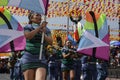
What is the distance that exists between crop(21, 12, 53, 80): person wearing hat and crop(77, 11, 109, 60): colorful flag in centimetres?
287

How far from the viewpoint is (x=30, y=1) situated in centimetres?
826

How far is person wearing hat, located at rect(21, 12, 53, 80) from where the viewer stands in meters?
7.19

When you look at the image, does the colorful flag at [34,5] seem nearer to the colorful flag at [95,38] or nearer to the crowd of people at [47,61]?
the crowd of people at [47,61]

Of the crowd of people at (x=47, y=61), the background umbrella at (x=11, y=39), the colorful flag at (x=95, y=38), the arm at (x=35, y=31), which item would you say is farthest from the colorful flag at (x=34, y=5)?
the colorful flag at (x=95, y=38)

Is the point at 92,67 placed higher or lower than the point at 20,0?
lower

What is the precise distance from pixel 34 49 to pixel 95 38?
3.43 meters

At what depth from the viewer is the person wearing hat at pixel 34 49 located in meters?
7.19

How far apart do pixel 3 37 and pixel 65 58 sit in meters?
3.80

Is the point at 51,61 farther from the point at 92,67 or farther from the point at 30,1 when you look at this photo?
the point at 30,1

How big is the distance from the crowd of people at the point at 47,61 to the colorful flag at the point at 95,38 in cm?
85

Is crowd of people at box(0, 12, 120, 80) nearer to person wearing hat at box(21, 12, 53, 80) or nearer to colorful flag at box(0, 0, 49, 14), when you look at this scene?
person wearing hat at box(21, 12, 53, 80)

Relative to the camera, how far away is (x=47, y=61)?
787 cm

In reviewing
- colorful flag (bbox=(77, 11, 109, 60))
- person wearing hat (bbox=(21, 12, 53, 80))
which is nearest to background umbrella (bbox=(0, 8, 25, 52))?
colorful flag (bbox=(77, 11, 109, 60))

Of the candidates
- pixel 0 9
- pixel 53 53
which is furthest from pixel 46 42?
pixel 53 53
